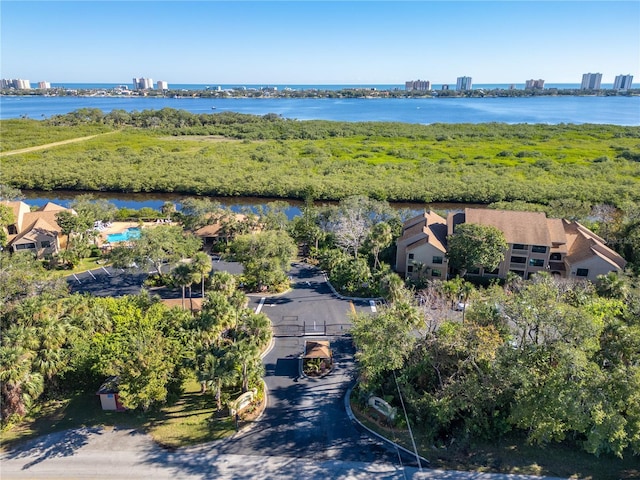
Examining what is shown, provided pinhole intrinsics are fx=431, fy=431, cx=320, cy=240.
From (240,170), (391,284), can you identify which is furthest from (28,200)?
(391,284)

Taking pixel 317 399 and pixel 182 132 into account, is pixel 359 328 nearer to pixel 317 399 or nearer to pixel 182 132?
pixel 317 399

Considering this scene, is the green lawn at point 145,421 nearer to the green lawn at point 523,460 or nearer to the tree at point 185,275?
the tree at point 185,275

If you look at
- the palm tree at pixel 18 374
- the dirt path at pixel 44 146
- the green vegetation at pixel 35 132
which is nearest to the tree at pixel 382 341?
the palm tree at pixel 18 374

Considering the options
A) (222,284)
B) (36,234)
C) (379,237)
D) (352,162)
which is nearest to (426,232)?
(379,237)

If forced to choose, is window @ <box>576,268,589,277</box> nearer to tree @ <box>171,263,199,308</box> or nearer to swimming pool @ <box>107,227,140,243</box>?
tree @ <box>171,263,199,308</box>

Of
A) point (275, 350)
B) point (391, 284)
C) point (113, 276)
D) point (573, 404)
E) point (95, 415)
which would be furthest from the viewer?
point (113, 276)
